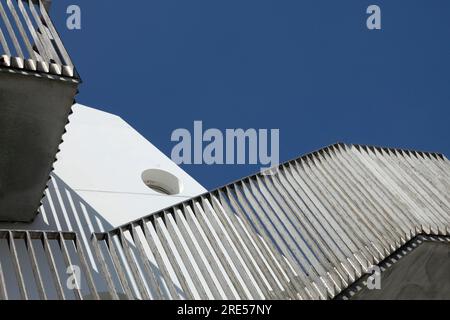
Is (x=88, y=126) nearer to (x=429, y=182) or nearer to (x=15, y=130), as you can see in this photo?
(x=15, y=130)

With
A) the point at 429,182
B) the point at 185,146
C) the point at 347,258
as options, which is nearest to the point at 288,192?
the point at 347,258

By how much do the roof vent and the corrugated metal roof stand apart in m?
5.13

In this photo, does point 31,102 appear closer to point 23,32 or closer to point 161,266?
point 23,32

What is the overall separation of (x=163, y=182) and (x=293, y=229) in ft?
24.2

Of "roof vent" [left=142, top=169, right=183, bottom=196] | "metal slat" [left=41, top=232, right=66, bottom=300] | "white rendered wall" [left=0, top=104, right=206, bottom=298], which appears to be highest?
"metal slat" [left=41, top=232, right=66, bottom=300]

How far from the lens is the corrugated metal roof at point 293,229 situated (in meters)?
6.38

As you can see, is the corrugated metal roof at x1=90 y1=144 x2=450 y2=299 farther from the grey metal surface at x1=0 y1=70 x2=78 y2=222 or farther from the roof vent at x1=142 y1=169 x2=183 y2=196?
the roof vent at x1=142 y1=169 x2=183 y2=196

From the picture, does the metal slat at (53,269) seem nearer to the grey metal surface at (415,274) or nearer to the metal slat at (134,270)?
the metal slat at (134,270)

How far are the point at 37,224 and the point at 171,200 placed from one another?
3.92m

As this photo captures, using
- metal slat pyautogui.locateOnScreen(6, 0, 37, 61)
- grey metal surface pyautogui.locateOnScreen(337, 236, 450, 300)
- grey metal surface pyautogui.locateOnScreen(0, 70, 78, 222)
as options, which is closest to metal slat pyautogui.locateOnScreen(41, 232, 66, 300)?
grey metal surface pyautogui.locateOnScreen(0, 70, 78, 222)

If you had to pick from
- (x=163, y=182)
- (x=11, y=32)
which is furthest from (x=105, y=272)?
(x=163, y=182)

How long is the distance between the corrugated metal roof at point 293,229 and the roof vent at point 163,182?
513cm

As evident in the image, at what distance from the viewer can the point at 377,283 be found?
6.85 meters

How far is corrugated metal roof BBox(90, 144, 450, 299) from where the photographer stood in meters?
6.38
